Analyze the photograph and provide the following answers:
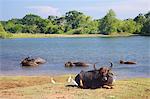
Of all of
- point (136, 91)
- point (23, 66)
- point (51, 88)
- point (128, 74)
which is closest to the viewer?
point (136, 91)

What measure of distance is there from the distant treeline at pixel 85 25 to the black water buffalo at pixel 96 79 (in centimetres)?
9317

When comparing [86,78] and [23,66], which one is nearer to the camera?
[86,78]

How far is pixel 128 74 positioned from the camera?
2372 centimetres

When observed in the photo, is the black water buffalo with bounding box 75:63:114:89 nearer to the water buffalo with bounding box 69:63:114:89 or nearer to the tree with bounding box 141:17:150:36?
the water buffalo with bounding box 69:63:114:89

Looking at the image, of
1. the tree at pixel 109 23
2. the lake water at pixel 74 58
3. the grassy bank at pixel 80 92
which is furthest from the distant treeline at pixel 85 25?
the grassy bank at pixel 80 92

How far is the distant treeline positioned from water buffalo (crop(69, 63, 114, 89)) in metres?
93.2

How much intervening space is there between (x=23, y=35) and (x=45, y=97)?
110972 millimetres

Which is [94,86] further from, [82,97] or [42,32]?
[42,32]

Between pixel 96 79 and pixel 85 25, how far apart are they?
116m

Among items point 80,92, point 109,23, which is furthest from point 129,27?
point 80,92

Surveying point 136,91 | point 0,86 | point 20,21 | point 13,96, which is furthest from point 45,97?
point 20,21

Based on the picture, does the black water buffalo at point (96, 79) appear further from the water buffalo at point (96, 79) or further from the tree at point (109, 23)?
the tree at point (109, 23)

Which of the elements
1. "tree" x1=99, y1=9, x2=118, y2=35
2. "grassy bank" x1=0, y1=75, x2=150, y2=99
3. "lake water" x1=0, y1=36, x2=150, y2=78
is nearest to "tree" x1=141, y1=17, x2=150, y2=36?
"tree" x1=99, y1=9, x2=118, y2=35

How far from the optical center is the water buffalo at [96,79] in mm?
13734
